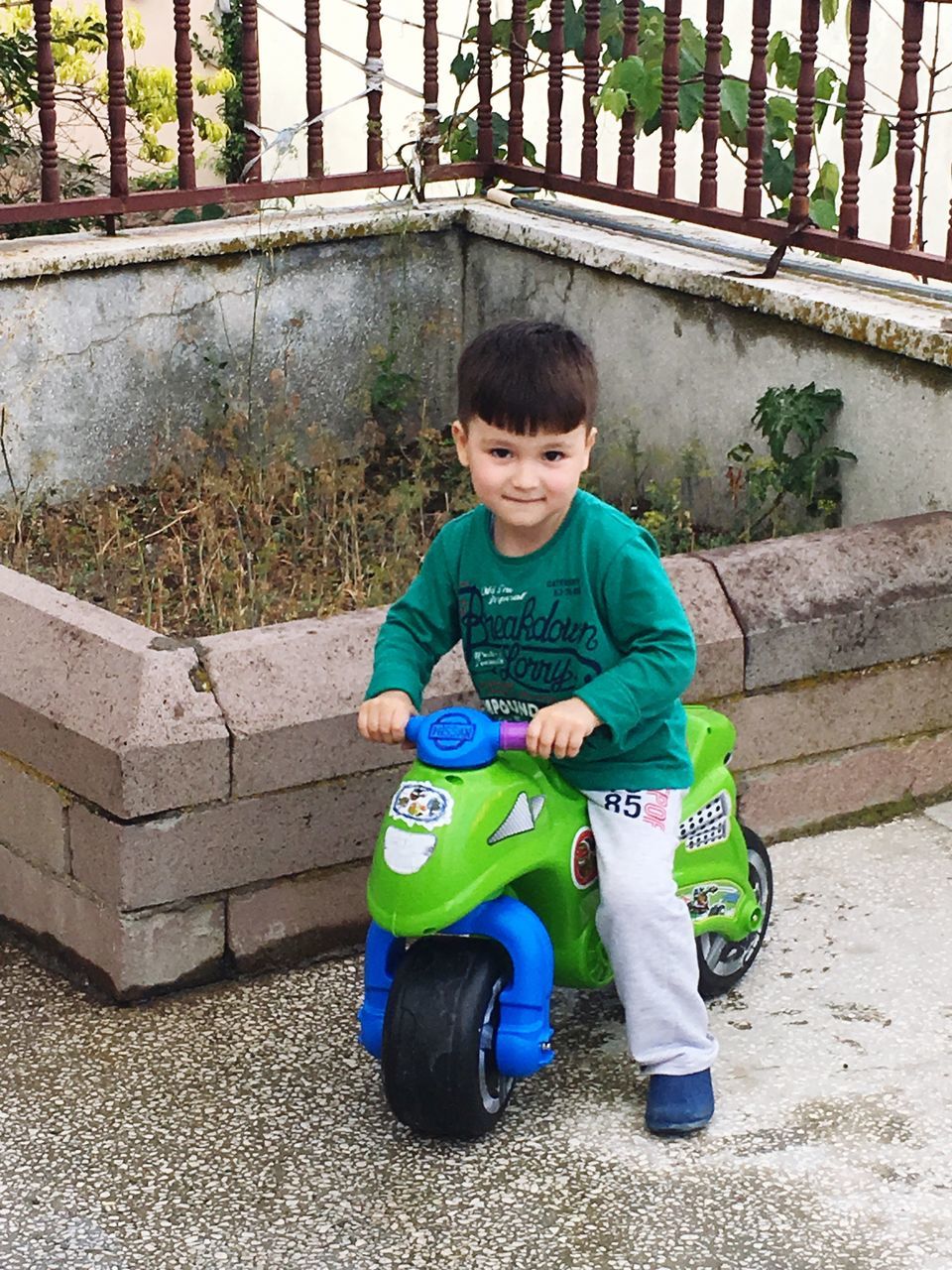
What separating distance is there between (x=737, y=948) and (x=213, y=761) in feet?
3.60

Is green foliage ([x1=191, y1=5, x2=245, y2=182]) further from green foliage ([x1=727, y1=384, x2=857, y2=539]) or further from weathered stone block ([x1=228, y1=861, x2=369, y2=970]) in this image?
weathered stone block ([x1=228, y1=861, x2=369, y2=970])

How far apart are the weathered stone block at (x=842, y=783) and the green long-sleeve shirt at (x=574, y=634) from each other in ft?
3.41

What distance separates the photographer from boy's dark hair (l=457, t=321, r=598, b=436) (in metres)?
3.07

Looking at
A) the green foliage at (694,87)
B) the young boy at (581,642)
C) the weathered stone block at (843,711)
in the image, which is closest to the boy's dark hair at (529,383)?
the young boy at (581,642)

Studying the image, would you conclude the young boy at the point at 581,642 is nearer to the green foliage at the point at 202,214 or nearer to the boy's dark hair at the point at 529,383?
the boy's dark hair at the point at 529,383

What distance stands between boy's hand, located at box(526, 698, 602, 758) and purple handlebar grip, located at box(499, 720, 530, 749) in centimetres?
4

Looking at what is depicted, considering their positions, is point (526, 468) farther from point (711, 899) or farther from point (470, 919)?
point (711, 899)

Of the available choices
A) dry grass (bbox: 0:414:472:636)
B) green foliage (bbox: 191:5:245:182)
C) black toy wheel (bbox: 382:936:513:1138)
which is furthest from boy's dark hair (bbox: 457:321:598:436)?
green foliage (bbox: 191:5:245:182)

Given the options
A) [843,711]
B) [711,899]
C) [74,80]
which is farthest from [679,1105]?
[74,80]

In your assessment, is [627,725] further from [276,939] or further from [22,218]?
[22,218]

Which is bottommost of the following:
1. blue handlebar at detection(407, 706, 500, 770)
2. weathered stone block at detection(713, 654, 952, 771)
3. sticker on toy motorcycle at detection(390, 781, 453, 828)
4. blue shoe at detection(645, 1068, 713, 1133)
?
blue shoe at detection(645, 1068, 713, 1133)

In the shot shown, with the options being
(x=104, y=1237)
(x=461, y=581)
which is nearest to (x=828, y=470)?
(x=461, y=581)

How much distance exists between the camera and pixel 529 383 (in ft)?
10.1

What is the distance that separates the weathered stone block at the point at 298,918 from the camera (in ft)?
12.1
